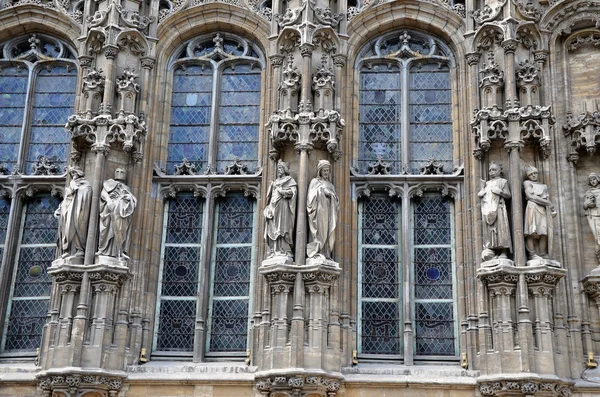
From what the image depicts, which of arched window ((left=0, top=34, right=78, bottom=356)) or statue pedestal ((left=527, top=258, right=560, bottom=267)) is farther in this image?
arched window ((left=0, top=34, right=78, bottom=356))

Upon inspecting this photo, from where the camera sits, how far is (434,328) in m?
17.6

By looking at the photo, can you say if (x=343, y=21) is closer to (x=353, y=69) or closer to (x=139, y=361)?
(x=353, y=69)

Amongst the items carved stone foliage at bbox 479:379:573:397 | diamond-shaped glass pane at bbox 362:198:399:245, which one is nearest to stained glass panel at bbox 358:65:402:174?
diamond-shaped glass pane at bbox 362:198:399:245

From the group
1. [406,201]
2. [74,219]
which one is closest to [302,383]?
[406,201]

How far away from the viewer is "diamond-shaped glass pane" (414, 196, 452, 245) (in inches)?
715

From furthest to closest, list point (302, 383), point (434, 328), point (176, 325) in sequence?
point (176, 325) < point (434, 328) < point (302, 383)

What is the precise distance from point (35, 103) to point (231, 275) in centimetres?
568

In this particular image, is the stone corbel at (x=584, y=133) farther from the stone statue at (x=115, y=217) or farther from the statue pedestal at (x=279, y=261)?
the stone statue at (x=115, y=217)

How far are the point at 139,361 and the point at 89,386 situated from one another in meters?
1.18

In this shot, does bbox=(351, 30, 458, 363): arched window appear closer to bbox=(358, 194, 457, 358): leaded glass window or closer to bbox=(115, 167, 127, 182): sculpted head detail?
bbox=(358, 194, 457, 358): leaded glass window

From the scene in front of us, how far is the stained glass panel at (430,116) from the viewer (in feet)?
61.8

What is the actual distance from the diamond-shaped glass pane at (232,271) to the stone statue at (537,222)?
5153 mm

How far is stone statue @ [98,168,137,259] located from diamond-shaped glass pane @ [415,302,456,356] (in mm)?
5455

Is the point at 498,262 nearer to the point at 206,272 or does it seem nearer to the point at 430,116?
the point at 430,116
